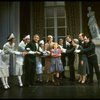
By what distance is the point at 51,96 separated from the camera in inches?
399

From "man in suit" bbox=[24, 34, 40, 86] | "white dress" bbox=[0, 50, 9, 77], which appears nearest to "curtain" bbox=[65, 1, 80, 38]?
"man in suit" bbox=[24, 34, 40, 86]

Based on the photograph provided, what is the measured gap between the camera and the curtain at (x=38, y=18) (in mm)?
16672

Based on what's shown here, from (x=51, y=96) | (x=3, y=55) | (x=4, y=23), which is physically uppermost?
(x=4, y=23)

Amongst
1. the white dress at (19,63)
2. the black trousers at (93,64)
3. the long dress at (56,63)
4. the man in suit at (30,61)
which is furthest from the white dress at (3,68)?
the black trousers at (93,64)

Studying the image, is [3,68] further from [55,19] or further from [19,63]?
[55,19]

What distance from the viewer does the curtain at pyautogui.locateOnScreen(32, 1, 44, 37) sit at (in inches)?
656

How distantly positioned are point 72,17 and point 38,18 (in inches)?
57.7

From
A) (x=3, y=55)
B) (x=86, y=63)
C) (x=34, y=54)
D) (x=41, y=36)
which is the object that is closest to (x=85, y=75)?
(x=86, y=63)

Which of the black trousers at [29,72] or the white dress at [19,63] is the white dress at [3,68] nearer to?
the white dress at [19,63]

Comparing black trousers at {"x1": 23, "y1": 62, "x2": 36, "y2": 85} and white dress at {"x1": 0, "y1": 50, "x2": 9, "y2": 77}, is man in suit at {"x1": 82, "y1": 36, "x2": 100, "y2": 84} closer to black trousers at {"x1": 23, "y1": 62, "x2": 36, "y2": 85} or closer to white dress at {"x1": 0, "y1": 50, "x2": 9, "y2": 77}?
black trousers at {"x1": 23, "y1": 62, "x2": 36, "y2": 85}

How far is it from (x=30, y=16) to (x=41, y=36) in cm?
104

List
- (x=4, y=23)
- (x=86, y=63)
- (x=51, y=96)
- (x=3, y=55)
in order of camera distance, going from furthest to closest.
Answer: (x=4, y=23), (x=86, y=63), (x=3, y=55), (x=51, y=96)

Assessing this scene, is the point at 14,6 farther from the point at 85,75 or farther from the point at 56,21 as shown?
the point at 85,75

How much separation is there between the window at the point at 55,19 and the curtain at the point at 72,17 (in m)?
0.48
